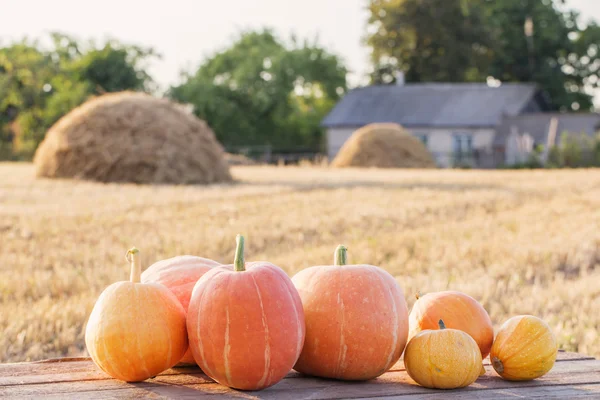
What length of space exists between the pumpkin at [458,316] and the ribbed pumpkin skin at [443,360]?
0.70 ft

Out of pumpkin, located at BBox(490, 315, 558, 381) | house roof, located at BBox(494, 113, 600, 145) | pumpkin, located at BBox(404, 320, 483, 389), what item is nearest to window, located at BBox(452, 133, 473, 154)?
house roof, located at BBox(494, 113, 600, 145)

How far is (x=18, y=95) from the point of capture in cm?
3575

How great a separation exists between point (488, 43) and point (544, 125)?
28.9 ft

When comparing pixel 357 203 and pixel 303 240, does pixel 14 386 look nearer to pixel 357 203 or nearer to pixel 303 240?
pixel 303 240

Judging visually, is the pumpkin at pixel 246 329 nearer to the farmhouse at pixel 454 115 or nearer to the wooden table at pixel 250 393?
the wooden table at pixel 250 393

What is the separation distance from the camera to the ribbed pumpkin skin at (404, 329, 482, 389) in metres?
2.44

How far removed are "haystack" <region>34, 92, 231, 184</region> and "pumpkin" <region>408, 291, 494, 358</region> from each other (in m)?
11.5

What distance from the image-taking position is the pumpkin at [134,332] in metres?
A: 2.39

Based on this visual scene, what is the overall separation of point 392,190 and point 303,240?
16.7 feet

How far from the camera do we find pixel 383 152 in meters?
28.4

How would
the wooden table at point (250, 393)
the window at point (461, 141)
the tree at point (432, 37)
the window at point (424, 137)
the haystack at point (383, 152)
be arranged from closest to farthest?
the wooden table at point (250, 393)
the haystack at point (383, 152)
the window at point (461, 141)
the window at point (424, 137)
the tree at point (432, 37)

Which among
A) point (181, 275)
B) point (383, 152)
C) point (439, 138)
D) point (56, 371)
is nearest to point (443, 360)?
point (181, 275)

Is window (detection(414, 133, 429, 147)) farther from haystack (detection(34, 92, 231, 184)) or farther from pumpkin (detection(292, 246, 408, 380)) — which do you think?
pumpkin (detection(292, 246, 408, 380))

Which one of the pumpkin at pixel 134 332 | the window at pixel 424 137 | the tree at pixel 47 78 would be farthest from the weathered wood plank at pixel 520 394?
the window at pixel 424 137
